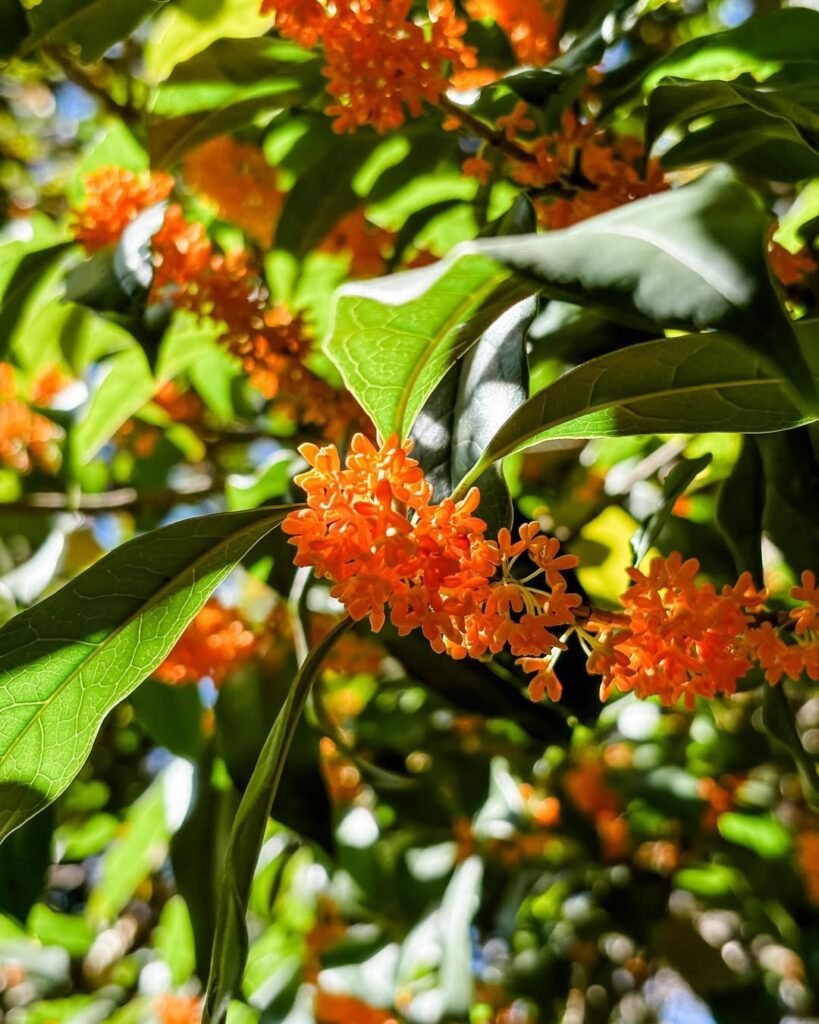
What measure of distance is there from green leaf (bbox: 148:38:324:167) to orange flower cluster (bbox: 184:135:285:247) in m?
0.13

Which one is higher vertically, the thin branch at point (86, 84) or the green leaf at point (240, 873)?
the thin branch at point (86, 84)

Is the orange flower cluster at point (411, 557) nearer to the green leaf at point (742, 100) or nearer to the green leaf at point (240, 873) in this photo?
the green leaf at point (240, 873)

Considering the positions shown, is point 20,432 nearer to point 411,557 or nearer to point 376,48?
point 376,48

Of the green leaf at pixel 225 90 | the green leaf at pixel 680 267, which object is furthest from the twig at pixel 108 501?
the green leaf at pixel 680 267

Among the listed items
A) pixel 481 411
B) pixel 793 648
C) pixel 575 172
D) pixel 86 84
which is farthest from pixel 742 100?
pixel 86 84

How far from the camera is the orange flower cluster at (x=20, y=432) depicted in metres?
1.91

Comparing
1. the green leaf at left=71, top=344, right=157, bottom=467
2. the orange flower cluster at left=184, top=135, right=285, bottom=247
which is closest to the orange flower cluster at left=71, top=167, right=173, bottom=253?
the orange flower cluster at left=184, top=135, right=285, bottom=247

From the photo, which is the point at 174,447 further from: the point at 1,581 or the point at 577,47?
the point at 577,47

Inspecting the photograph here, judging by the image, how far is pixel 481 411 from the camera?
84 centimetres

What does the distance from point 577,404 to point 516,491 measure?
0.85 meters

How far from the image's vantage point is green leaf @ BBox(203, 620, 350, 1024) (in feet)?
2.67

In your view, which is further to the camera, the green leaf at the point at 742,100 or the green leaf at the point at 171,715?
the green leaf at the point at 171,715

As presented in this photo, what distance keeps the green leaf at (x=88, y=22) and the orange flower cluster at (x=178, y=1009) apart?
5.17 feet

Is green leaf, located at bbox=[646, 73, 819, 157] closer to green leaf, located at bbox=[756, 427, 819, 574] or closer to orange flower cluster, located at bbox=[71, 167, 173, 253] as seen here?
green leaf, located at bbox=[756, 427, 819, 574]
